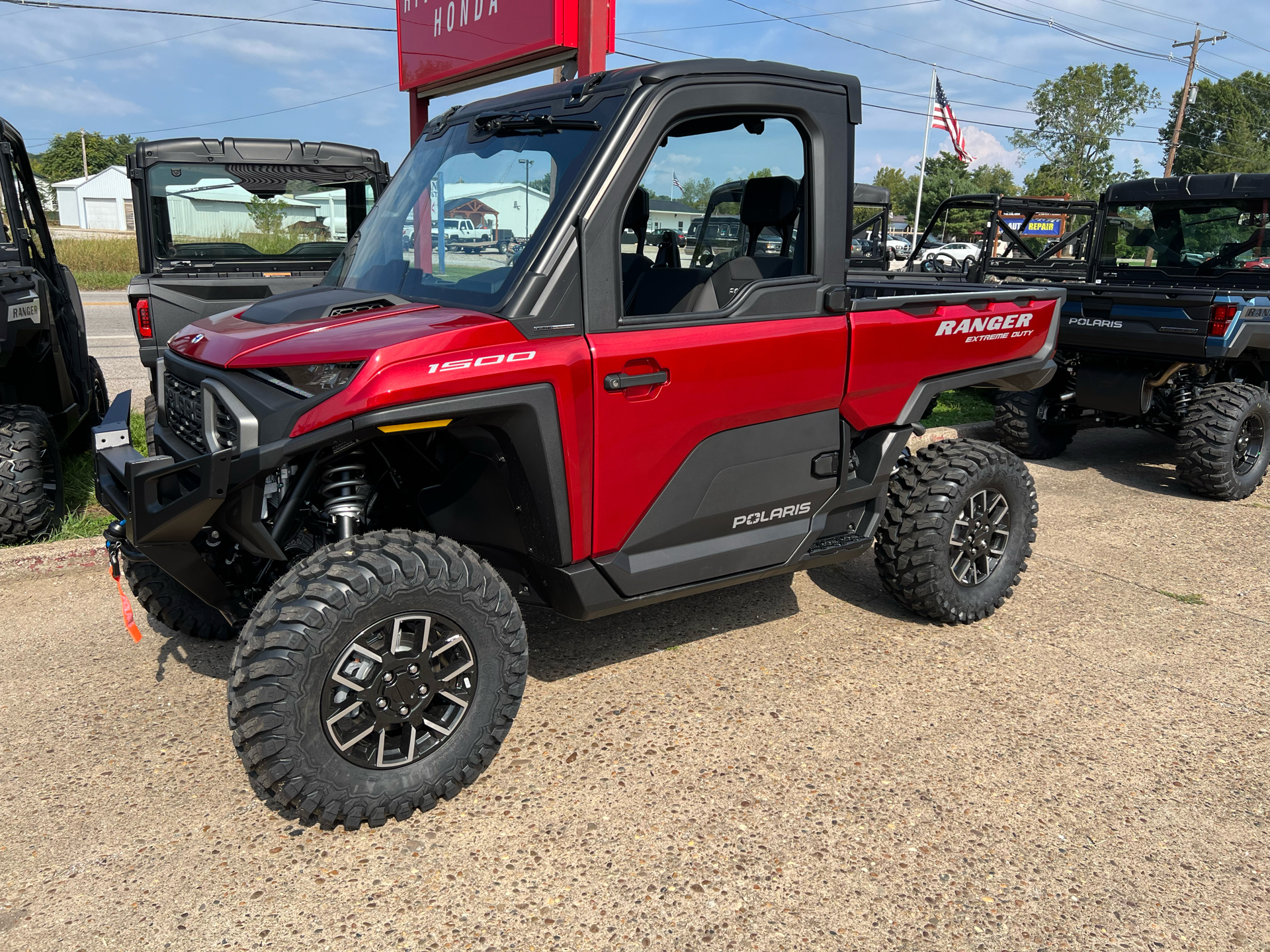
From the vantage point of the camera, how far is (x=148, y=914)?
251 cm

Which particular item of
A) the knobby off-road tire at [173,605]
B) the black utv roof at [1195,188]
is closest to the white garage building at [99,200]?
the black utv roof at [1195,188]

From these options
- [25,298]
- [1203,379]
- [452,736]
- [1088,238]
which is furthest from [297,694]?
[1088,238]

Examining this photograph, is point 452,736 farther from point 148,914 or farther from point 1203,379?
point 1203,379

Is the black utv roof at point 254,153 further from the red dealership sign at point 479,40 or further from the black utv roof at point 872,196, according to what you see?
the black utv roof at point 872,196

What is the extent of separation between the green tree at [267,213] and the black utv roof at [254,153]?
0.35 meters

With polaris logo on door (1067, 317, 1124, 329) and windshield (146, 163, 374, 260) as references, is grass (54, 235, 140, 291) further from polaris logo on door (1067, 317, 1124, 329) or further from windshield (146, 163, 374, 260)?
polaris logo on door (1067, 317, 1124, 329)

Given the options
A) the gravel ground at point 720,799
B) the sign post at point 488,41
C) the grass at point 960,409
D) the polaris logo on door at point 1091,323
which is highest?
the sign post at point 488,41

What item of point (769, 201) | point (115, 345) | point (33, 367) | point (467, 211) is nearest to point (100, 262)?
point (115, 345)

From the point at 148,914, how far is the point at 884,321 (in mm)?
3150

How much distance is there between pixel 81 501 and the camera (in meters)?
Result: 5.78

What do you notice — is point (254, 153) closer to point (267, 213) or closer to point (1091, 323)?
point (267, 213)

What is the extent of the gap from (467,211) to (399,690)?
5.58ft

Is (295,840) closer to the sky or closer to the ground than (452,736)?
closer to the ground

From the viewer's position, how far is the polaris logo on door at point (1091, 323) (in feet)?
22.4
